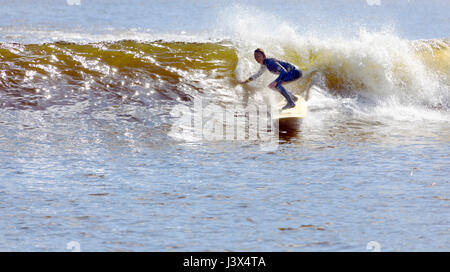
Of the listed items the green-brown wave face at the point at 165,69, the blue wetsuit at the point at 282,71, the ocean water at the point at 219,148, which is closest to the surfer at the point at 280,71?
the blue wetsuit at the point at 282,71

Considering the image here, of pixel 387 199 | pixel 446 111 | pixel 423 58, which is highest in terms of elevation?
pixel 423 58

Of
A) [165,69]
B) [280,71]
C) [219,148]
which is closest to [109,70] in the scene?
[165,69]

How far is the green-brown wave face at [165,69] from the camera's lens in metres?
13.6

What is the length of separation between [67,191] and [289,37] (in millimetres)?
11123

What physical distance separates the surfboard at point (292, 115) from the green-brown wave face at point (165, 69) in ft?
5.62

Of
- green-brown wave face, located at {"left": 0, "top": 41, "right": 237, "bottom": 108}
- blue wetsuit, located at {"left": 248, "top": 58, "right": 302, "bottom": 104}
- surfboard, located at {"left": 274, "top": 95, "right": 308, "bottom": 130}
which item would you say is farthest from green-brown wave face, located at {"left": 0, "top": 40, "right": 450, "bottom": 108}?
surfboard, located at {"left": 274, "top": 95, "right": 308, "bottom": 130}

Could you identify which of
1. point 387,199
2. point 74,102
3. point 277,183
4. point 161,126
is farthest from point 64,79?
point 387,199

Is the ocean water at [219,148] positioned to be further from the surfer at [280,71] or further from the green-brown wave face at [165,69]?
the surfer at [280,71]

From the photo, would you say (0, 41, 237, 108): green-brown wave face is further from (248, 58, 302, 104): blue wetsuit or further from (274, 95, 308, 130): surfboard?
(274, 95, 308, 130): surfboard

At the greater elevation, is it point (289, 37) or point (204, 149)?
point (289, 37)

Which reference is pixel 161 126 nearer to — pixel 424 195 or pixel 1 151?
pixel 1 151

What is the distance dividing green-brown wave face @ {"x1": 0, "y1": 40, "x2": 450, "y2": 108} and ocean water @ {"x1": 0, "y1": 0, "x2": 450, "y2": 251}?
5cm

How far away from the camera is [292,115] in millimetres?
12133

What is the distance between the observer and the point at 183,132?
1045 cm
